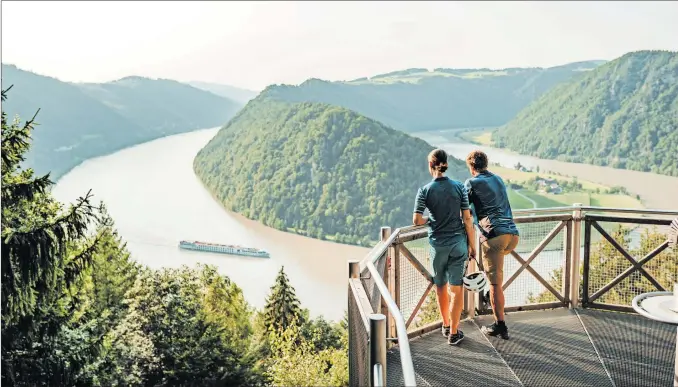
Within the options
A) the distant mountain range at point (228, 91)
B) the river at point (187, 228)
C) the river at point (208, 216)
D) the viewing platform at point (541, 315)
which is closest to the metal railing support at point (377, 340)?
the viewing platform at point (541, 315)

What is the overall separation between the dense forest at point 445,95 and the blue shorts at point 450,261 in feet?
310

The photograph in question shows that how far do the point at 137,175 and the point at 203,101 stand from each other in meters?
30.5

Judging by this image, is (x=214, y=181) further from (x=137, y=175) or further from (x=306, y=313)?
(x=306, y=313)

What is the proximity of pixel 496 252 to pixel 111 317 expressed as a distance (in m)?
27.3

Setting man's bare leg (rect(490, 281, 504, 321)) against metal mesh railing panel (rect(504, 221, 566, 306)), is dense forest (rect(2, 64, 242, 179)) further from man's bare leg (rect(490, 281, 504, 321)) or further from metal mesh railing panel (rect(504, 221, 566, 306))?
man's bare leg (rect(490, 281, 504, 321))

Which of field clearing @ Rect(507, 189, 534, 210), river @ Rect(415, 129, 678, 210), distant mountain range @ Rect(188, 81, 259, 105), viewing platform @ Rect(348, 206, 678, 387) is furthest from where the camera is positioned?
distant mountain range @ Rect(188, 81, 259, 105)

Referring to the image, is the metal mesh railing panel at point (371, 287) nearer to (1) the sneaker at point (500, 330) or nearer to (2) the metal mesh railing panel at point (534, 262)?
(1) the sneaker at point (500, 330)

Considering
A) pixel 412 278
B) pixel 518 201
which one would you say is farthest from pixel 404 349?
pixel 518 201

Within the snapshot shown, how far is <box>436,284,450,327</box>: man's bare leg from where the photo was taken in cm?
384

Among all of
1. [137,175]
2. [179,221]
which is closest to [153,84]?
[137,175]

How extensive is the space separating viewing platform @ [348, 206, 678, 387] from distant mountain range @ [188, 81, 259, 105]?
119254mm

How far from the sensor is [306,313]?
4219 cm

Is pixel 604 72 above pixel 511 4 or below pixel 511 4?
below

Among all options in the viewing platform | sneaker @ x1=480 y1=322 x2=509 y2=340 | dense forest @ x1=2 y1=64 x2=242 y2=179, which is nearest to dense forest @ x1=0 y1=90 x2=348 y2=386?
the viewing platform
